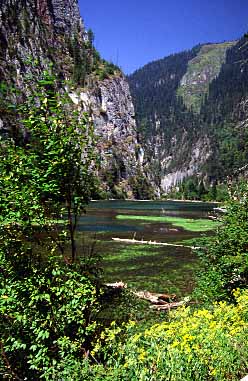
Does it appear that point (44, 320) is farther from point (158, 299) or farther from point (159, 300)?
point (158, 299)

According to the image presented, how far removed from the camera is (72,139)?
9.42 m

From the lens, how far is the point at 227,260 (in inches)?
580

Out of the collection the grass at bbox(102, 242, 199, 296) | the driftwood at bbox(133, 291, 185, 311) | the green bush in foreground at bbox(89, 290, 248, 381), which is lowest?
the grass at bbox(102, 242, 199, 296)

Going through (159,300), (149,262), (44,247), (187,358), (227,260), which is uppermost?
(44,247)

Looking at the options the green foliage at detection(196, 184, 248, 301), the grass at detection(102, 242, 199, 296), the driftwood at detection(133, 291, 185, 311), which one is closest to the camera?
the green foliage at detection(196, 184, 248, 301)

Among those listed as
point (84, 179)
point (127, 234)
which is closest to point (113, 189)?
point (127, 234)

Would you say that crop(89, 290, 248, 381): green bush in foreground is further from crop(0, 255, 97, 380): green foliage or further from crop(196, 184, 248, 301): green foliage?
crop(196, 184, 248, 301): green foliage

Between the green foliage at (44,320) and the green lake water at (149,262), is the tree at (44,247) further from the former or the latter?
the green lake water at (149,262)

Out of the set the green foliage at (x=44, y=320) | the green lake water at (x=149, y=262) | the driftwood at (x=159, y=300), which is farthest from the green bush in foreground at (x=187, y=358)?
the driftwood at (x=159, y=300)

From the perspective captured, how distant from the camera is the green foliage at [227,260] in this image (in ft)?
48.7

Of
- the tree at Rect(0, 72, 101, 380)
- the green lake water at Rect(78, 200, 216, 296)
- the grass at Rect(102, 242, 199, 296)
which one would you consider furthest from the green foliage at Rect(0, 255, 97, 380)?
the grass at Rect(102, 242, 199, 296)

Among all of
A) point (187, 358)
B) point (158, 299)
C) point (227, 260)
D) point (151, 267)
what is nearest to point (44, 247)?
point (187, 358)

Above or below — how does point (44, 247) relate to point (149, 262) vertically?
above

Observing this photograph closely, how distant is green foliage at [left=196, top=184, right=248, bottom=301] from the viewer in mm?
14852
